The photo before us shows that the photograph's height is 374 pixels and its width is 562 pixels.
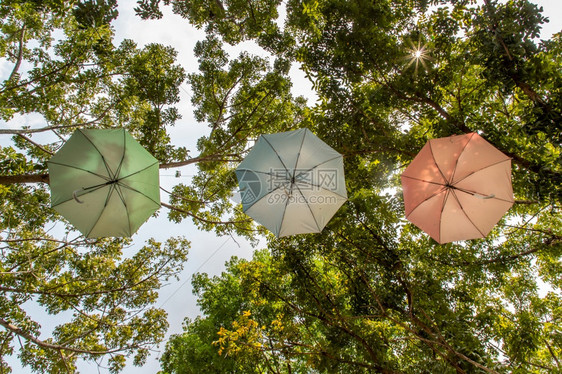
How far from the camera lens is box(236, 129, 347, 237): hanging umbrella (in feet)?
14.7

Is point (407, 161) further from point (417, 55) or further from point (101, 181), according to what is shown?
point (101, 181)

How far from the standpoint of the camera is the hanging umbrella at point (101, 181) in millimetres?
4098

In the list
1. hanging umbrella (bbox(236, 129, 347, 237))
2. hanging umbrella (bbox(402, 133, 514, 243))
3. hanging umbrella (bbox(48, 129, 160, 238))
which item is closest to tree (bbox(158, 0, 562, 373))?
hanging umbrella (bbox(402, 133, 514, 243))

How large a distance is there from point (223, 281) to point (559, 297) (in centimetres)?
1273

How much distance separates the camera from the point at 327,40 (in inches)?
231

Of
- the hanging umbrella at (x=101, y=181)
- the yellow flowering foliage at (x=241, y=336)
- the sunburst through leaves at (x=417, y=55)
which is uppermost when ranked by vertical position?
the sunburst through leaves at (x=417, y=55)

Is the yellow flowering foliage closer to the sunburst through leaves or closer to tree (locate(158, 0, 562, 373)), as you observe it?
tree (locate(158, 0, 562, 373))

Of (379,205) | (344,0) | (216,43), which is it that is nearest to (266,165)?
(379,205)

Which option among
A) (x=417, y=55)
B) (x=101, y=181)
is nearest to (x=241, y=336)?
(x=101, y=181)

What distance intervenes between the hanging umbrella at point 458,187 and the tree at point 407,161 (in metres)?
0.64

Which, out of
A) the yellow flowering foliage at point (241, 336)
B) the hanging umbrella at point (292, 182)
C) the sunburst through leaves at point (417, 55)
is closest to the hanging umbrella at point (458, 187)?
A: the hanging umbrella at point (292, 182)

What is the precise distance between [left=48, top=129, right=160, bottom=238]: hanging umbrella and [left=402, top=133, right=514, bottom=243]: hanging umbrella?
4527mm

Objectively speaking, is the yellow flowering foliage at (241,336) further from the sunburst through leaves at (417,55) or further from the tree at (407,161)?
the sunburst through leaves at (417,55)

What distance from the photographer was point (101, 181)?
4176 mm
